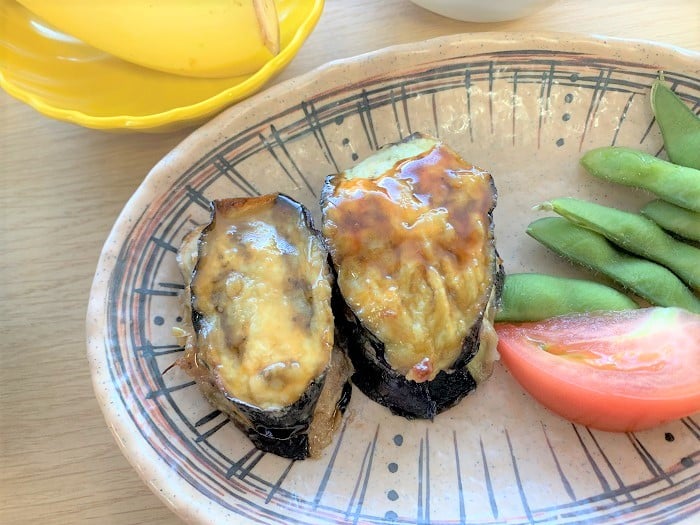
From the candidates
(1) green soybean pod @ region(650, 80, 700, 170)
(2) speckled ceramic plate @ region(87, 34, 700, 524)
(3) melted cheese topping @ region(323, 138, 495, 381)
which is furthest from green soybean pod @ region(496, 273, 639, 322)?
(1) green soybean pod @ region(650, 80, 700, 170)

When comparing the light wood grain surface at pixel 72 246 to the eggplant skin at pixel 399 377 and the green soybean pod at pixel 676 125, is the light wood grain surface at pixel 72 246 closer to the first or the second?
the green soybean pod at pixel 676 125

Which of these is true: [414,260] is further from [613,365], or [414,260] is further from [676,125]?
[676,125]

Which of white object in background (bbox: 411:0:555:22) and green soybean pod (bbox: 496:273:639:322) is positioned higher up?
white object in background (bbox: 411:0:555:22)

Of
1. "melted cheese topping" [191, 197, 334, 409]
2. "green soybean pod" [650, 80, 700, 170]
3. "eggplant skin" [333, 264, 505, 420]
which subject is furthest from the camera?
"green soybean pod" [650, 80, 700, 170]

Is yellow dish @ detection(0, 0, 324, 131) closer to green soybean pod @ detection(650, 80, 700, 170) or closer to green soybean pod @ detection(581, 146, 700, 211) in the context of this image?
green soybean pod @ detection(581, 146, 700, 211)

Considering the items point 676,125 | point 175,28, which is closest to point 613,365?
point 676,125

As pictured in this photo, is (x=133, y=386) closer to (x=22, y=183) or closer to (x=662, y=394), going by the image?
(x=22, y=183)
